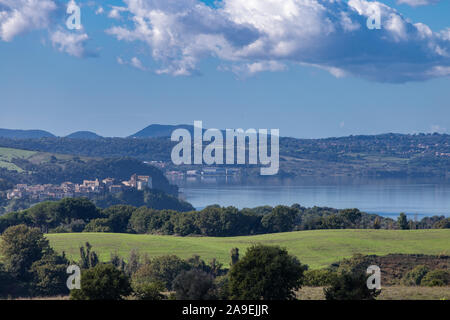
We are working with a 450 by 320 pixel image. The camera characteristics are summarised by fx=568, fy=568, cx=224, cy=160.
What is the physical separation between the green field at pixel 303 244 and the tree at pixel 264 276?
2335 centimetres

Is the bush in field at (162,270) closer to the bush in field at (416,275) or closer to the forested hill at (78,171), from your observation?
the bush in field at (416,275)

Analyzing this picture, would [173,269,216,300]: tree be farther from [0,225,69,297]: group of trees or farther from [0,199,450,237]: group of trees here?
[0,199,450,237]: group of trees

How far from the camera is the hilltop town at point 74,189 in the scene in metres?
139

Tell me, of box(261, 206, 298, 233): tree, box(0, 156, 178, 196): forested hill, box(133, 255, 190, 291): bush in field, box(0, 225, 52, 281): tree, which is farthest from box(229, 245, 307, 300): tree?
box(0, 156, 178, 196): forested hill

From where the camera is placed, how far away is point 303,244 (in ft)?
162

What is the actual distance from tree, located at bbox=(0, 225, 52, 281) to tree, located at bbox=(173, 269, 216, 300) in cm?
2107

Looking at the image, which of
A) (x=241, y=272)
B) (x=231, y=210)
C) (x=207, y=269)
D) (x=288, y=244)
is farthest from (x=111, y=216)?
(x=241, y=272)

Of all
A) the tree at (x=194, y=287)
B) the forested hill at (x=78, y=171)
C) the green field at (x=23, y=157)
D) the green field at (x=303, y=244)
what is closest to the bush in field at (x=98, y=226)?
the green field at (x=303, y=244)

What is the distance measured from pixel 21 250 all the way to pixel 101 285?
21510 mm

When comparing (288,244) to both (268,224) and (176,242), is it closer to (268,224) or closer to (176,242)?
(176,242)

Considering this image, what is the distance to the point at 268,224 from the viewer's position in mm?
65625

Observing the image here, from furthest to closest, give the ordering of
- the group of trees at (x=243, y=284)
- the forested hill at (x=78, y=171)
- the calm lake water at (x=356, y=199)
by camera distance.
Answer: the forested hill at (x=78, y=171), the calm lake water at (x=356, y=199), the group of trees at (x=243, y=284)

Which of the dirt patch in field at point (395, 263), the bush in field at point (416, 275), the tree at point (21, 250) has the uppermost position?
the tree at point (21, 250)
